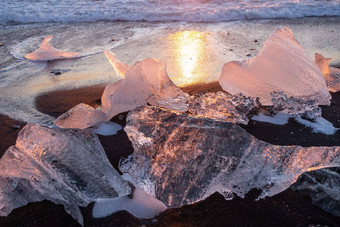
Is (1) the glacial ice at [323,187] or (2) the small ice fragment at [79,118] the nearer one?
(1) the glacial ice at [323,187]

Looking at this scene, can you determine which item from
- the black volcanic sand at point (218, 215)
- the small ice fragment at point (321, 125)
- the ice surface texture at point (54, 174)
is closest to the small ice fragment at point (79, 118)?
the ice surface texture at point (54, 174)

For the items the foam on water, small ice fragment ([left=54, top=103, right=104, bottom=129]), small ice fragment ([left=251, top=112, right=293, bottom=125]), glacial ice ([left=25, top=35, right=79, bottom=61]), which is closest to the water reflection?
small ice fragment ([left=251, top=112, right=293, bottom=125])

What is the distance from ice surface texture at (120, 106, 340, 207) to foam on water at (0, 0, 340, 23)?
15.2 ft

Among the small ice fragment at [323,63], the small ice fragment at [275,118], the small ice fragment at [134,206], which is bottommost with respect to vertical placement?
the small ice fragment at [134,206]

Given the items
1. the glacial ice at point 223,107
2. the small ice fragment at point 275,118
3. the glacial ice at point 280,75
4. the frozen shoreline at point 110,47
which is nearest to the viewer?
the glacial ice at point 223,107

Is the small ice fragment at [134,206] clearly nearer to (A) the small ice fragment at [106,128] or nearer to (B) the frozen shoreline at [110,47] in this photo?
(A) the small ice fragment at [106,128]

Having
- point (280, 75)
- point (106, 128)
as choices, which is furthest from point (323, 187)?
point (106, 128)

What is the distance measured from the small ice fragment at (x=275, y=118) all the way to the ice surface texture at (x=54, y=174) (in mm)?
1238

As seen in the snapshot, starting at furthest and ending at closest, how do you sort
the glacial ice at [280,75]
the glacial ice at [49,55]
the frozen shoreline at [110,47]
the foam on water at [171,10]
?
the foam on water at [171,10], the glacial ice at [49,55], the frozen shoreline at [110,47], the glacial ice at [280,75]

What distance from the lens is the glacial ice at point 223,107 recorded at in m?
2.08

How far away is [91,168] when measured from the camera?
5.03ft

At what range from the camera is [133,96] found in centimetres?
225

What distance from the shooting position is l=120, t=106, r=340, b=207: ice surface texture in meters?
1.45

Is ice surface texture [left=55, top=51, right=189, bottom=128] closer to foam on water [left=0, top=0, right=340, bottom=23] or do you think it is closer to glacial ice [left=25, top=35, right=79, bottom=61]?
glacial ice [left=25, top=35, right=79, bottom=61]
